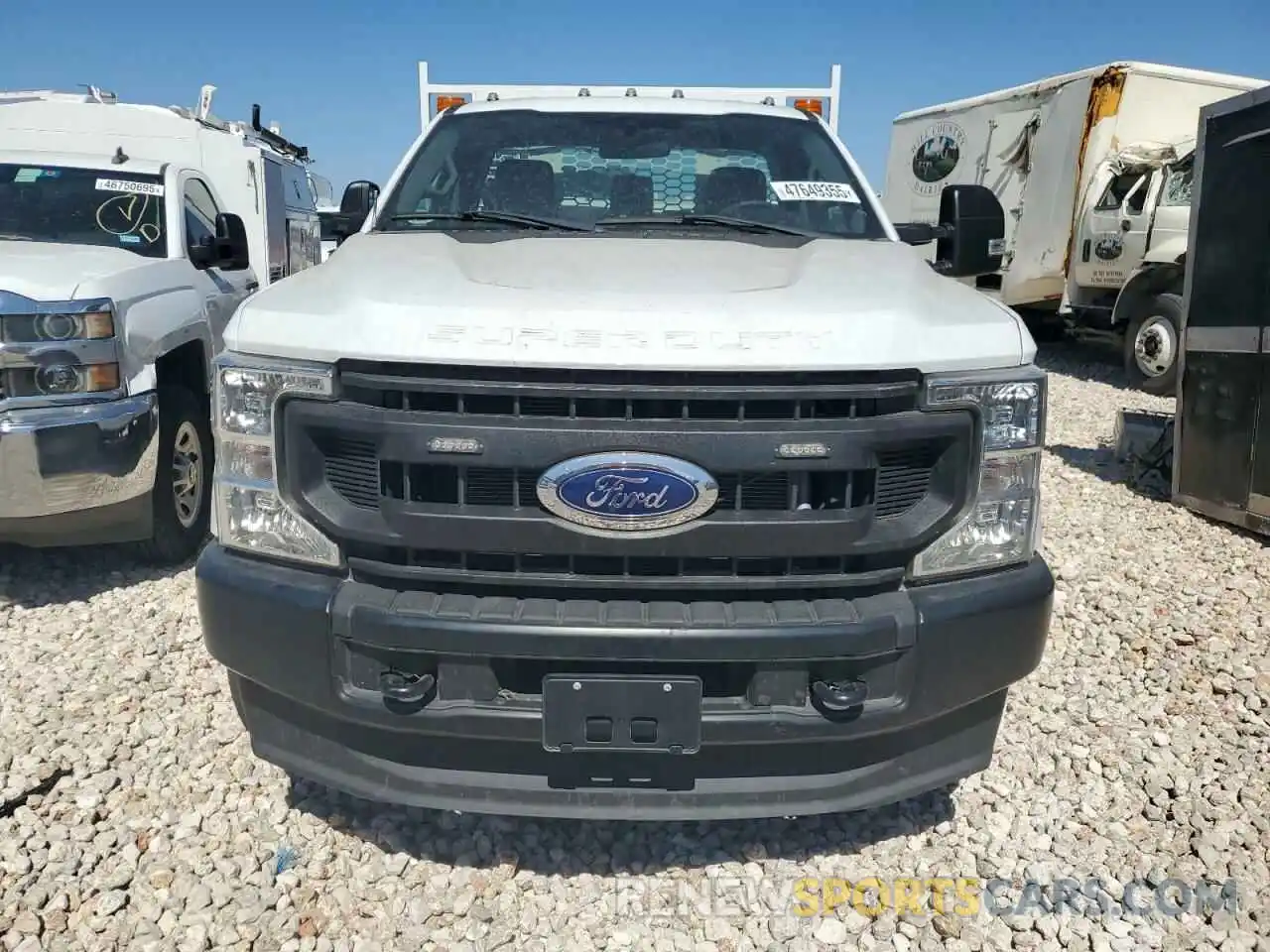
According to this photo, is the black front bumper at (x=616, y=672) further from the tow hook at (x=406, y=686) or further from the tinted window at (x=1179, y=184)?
the tinted window at (x=1179, y=184)

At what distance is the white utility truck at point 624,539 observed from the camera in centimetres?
219

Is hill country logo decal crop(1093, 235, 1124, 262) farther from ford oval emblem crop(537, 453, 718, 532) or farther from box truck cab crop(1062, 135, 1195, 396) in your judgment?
ford oval emblem crop(537, 453, 718, 532)

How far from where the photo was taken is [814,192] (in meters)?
3.60

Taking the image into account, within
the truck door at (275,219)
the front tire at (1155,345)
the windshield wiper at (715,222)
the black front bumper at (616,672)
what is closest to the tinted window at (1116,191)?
the front tire at (1155,345)

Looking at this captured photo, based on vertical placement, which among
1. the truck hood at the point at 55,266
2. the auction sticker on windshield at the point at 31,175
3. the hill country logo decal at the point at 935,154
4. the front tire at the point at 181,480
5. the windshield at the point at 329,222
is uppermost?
the hill country logo decal at the point at 935,154

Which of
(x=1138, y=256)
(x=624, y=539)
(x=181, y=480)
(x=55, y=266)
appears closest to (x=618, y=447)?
(x=624, y=539)

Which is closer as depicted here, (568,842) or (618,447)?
(618,447)

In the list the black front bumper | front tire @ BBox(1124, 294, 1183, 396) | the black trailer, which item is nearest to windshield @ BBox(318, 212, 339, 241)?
the black front bumper

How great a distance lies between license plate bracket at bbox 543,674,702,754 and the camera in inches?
87.7

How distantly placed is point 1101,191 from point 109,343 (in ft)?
33.7

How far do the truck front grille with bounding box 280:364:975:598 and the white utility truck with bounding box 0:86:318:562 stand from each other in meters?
2.29

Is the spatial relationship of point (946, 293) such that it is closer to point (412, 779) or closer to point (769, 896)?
point (769, 896)

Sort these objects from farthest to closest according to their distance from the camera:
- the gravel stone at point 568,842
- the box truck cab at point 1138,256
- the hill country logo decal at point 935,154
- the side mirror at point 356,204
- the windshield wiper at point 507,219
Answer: the hill country logo decal at point 935,154, the box truck cab at point 1138,256, the side mirror at point 356,204, the windshield wiper at point 507,219, the gravel stone at point 568,842

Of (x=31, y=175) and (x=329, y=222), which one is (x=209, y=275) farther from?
(x=329, y=222)
